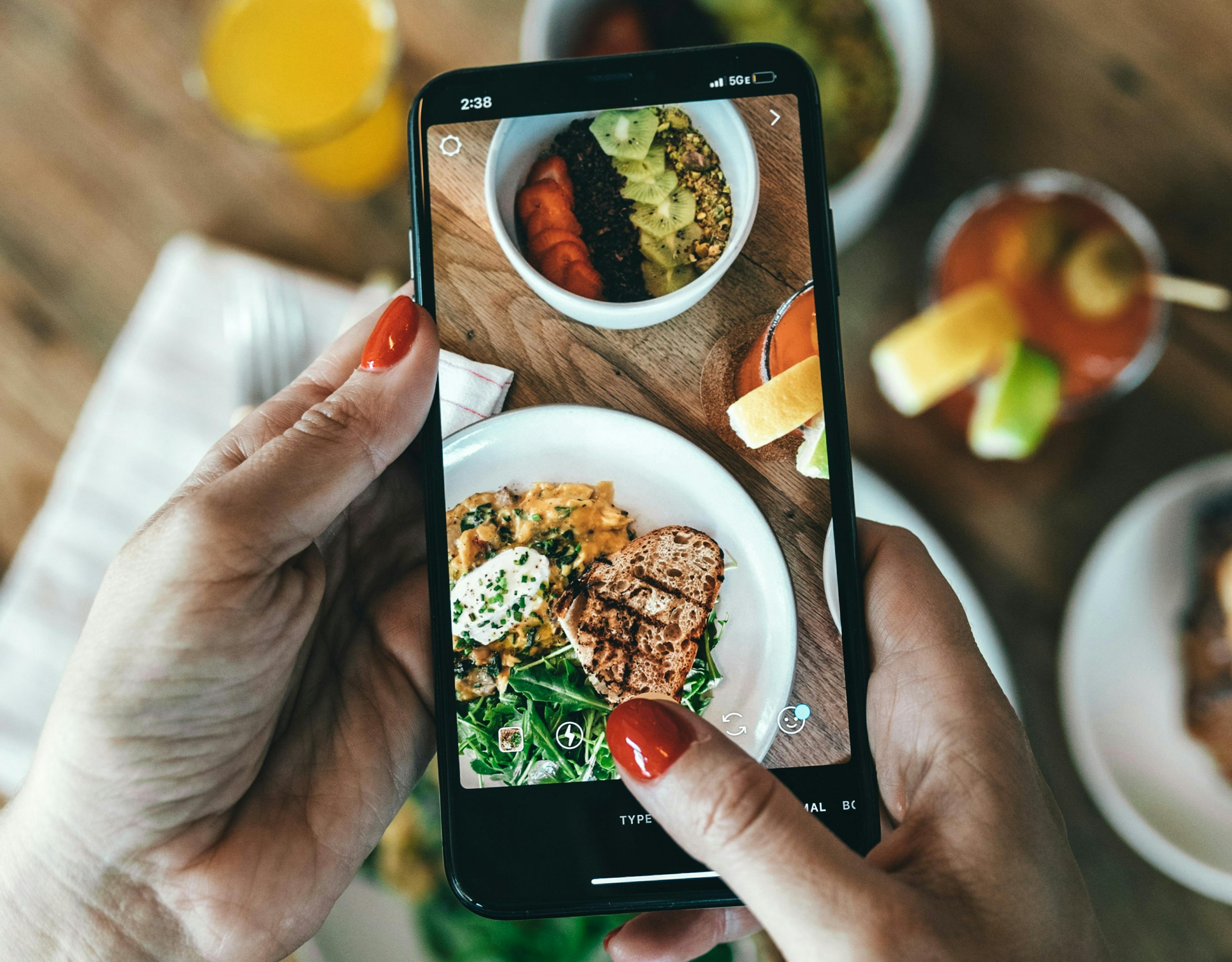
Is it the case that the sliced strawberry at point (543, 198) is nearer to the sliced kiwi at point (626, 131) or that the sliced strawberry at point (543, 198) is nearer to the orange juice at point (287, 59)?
the sliced kiwi at point (626, 131)

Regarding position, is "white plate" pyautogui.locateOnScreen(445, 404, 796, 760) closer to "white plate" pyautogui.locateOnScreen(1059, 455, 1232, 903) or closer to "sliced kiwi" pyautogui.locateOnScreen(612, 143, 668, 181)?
"sliced kiwi" pyautogui.locateOnScreen(612, 143, 668, 181)

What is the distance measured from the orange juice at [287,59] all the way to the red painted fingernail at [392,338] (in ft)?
1.27

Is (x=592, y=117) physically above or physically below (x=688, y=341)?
above

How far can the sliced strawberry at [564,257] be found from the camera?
64 centimetres

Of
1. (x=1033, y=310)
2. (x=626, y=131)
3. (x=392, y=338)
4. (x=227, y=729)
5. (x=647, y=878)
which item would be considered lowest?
(x=647, y=878)

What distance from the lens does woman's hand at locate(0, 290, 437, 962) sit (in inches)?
22.4

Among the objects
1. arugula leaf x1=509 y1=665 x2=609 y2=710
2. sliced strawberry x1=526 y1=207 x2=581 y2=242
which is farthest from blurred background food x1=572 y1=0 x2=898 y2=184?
arugula leaf x1=509 y1=665 x2=609 y2=710

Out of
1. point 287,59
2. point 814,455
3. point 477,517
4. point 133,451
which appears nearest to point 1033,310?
point 814,455

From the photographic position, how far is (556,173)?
64 cm

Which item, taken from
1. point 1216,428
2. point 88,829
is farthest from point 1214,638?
point 88,829

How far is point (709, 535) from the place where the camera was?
2.16 feet

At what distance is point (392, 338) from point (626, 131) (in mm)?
226

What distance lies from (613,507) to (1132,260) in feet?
1.81

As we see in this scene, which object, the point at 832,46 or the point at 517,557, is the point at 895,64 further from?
the point at 517,557
